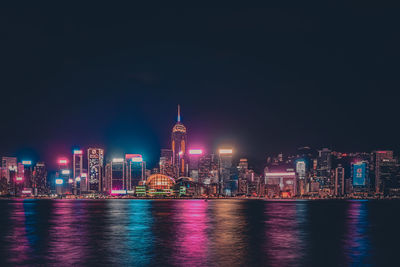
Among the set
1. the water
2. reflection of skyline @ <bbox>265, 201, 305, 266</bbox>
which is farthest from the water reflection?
reflection of skyline @ <bbox>265, 201, 305, 266</bbox>

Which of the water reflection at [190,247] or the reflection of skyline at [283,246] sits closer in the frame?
the water reflection at [190,247]

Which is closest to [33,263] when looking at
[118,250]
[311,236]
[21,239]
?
[118,250]

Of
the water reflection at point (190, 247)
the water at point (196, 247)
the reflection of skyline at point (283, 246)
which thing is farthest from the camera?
the reflection of skyline at point (283, 246)

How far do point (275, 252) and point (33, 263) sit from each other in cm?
2169

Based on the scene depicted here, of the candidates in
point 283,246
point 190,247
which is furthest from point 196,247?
point 283,246

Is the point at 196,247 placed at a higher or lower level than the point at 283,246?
higher

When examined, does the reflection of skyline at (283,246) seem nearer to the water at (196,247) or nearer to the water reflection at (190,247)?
the water at (196,247)

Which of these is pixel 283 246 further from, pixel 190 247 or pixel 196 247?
pixel 190 247

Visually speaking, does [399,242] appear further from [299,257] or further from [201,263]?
[201,263]

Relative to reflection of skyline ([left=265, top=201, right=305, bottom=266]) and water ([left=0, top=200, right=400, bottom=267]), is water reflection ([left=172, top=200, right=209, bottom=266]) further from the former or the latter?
reflection of skyline ([left=265, top=201, right=305, bottom=266])

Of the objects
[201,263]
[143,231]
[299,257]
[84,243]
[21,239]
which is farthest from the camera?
[143,231]

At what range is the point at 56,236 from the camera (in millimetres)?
49469

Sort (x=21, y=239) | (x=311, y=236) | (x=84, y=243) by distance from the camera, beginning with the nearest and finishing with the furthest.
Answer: (x=84, y=243), (x=21, y=239), (x=311, y=236)

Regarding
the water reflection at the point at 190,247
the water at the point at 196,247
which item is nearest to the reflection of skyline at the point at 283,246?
the water at the point at 196,247
